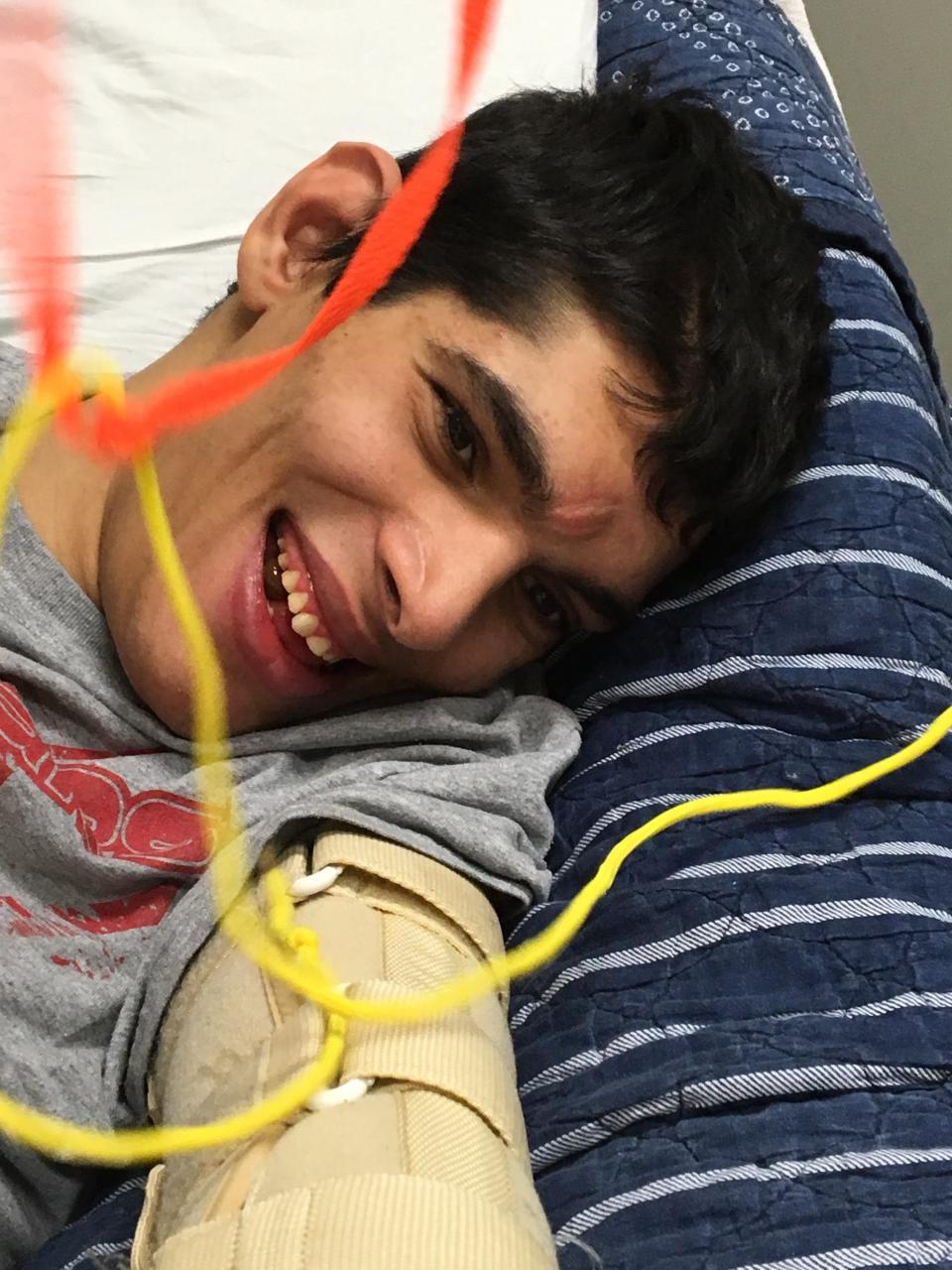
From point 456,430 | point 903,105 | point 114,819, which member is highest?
point 903,105

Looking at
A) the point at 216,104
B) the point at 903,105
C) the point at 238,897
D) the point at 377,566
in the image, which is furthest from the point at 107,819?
the point at 903,105

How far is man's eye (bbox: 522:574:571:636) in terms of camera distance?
2.49 ft

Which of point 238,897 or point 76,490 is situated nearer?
point 238,897

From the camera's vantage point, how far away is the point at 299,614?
0.69m

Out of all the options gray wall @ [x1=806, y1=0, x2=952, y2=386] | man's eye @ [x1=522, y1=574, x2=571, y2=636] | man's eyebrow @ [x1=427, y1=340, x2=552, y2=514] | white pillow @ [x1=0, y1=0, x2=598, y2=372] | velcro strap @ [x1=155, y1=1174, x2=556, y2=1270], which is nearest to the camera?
velcro strap @ [x1=155, y1=1174, x2=556, y2=1270]

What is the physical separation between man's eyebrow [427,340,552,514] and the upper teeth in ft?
0.49

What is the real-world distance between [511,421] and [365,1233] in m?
0.43

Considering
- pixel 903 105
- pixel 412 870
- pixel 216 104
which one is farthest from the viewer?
pixel 903 105

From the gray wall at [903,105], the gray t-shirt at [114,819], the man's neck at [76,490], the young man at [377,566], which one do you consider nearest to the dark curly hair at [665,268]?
the young man at [377,566]

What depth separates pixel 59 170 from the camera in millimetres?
1068

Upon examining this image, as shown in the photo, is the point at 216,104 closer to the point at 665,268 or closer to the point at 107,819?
the point at 665,268

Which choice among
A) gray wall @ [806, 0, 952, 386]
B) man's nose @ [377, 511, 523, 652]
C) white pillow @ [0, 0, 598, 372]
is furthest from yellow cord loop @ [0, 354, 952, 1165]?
gray wall @ [806, 0, 952, 386]

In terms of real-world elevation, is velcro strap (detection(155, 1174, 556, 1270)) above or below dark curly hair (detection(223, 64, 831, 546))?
below

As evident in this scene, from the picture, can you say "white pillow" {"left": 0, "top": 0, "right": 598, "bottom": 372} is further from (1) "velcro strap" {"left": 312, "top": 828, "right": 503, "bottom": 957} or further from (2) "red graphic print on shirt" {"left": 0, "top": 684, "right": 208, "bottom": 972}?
(1) "velcro strap" {"left": 312, "top": 828, "right": 503, "bottom": 957}
